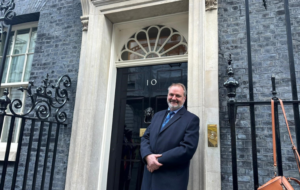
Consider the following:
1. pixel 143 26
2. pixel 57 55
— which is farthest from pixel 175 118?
pixel 57 55

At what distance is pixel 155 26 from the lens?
408 cm

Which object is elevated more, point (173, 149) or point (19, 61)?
point (19, 61)

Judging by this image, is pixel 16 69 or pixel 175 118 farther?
pixel 16 69

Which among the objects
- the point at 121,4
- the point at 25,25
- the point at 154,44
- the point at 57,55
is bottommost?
the point at 57,55

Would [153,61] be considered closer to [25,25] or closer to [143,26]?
[143,26]

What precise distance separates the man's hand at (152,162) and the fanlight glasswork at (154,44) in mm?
2035

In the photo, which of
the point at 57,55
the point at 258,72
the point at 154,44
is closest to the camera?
the point at 258,72

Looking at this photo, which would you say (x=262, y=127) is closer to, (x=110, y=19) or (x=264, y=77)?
(x=264, y=77)

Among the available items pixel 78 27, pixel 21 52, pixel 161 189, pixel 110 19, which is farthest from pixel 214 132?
pixel 21 52

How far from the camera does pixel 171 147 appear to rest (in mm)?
2342

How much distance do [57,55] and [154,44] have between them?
1.87 meters

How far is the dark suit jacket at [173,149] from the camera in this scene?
87.0 inches

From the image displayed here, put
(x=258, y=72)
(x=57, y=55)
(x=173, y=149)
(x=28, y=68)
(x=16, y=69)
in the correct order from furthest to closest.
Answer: (x=16, y=69), (x=28, y=68), (x=57, y=55), (x=258, y=72), (x=173, y=149)

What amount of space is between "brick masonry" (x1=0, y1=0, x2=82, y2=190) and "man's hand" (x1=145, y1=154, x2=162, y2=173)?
2053 millimetres
